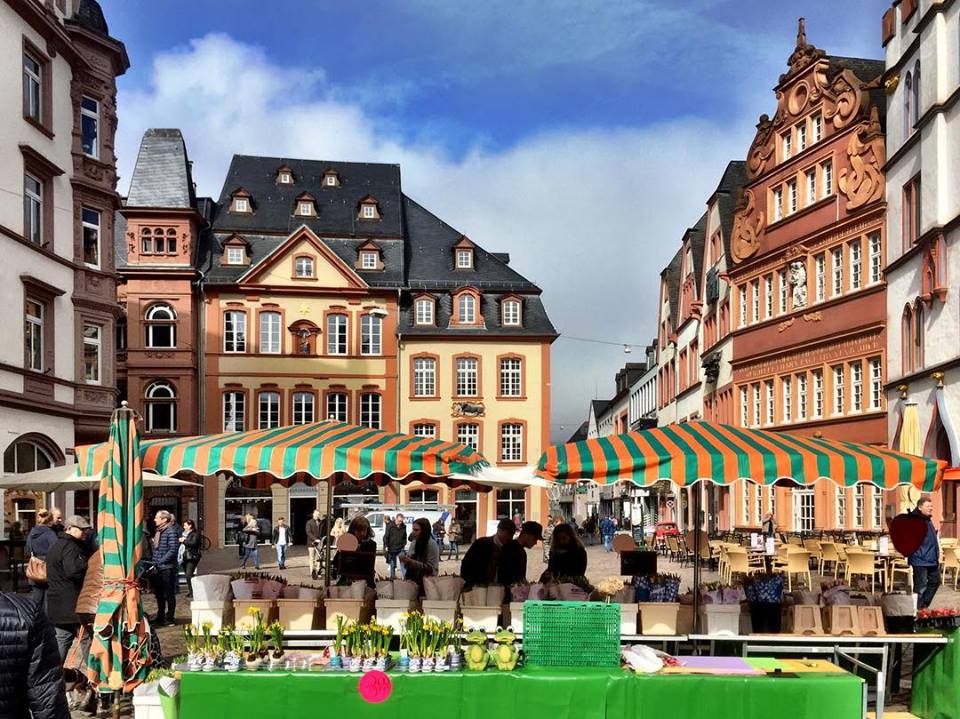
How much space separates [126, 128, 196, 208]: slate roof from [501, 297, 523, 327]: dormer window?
1437cm

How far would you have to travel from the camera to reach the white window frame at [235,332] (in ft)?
148

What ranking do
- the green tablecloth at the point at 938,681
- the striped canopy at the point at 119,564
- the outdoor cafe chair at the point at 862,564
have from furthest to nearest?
the outdoor cafe chair at the point at 862,564
the striped canopy at the point at 119,564
the green tablecloth at the point at 938,681

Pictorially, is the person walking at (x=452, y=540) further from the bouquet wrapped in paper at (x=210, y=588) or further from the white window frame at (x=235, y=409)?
the bouquet wrapped in paper at (x=210, y=588)

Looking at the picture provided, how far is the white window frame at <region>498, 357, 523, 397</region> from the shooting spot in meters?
46.9

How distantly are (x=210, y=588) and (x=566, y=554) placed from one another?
3.88 m

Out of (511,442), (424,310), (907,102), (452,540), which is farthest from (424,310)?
(907,102)

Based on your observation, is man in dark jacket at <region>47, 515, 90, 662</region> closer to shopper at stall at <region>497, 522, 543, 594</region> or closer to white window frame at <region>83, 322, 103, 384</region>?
shopper at stall at <region>497, 522, 543, 594</region>

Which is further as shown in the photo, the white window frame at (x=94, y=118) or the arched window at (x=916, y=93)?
the white window frame at (x=94, y=118)

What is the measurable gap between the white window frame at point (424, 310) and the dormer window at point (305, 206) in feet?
21.3

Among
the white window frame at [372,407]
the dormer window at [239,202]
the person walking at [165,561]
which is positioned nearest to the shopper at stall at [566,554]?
the person walking at [165,561]

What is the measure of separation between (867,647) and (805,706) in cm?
271

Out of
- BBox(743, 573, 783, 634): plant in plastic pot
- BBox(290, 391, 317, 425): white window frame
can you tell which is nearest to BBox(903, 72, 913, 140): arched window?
BBox(743, 573, 783, 634): plant in plastic pot

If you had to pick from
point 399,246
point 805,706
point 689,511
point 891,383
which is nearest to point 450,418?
point 399,246

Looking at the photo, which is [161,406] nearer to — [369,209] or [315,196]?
[315,196]
